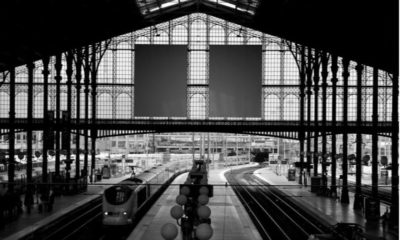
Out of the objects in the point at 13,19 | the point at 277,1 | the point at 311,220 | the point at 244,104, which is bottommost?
the point at 311,220

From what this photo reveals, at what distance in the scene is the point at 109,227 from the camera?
2584 cm

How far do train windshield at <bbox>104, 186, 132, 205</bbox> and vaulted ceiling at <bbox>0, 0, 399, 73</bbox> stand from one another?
33.1 feet

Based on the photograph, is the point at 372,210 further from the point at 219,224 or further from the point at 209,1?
the point at 209,1

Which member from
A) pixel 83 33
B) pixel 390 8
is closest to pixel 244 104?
pixel 83 33

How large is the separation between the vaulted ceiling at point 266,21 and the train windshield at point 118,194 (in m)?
10.1

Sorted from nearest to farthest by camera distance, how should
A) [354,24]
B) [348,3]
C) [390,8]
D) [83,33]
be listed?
1. [390,8]
2. [348,3]
3. [354,24]
4. [83,33]

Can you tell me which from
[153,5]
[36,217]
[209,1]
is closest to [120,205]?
[36,217]

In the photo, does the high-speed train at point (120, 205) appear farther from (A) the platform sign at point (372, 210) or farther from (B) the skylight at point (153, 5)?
(B) the skylight at point (153, 5)

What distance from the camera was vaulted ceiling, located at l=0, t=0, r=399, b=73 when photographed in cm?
2477

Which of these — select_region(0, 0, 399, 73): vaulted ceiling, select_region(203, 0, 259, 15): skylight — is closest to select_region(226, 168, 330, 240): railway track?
select_region(0, 0, 399, 73): vaulted ceiling

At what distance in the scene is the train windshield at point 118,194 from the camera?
2620 cm

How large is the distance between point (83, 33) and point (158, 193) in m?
13.4

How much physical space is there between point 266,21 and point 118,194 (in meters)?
26.1

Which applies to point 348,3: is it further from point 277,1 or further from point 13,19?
point 13,19
